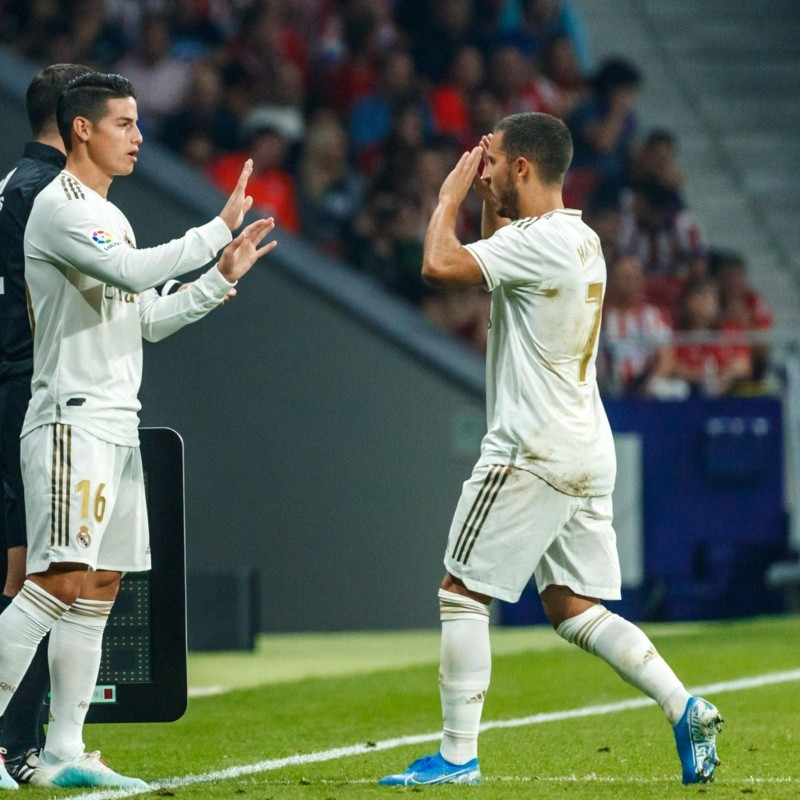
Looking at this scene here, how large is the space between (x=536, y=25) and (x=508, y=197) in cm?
1196

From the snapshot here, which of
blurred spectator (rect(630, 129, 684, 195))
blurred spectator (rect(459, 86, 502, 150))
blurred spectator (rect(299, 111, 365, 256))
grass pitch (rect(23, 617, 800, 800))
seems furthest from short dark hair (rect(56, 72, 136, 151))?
blurred spectator (rect(630, 129, 684, 195))

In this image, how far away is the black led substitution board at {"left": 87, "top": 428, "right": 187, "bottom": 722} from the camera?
21.2ft

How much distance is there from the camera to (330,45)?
15797 millimetres

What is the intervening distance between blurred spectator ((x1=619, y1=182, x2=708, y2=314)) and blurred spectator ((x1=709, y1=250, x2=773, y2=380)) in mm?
140

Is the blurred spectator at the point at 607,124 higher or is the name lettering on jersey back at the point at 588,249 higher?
the blurred spectator at the point at 607,124

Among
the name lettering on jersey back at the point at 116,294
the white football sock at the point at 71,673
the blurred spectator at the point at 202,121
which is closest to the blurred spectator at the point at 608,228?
the blurred spectator at the point at 202,121

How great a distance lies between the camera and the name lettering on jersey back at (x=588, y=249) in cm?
568

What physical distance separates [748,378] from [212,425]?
3772 mm

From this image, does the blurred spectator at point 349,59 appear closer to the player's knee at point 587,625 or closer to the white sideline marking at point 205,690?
the white sideline marking at point 205,690

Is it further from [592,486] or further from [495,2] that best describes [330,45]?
[592,486]

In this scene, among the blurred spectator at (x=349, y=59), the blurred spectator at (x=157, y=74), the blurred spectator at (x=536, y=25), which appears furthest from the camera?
the blurred spectator at (x=536, y=25)

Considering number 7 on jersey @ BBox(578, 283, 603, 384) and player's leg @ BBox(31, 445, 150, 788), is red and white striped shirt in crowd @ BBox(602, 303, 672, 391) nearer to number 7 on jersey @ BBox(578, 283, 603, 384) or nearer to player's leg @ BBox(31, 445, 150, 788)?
number 7 on jersey @ BBox(578, 283, 603, 384)

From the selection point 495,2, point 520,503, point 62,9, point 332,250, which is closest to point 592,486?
point 520,503

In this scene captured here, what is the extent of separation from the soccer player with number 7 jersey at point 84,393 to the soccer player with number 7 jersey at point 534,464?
2.48 ft
